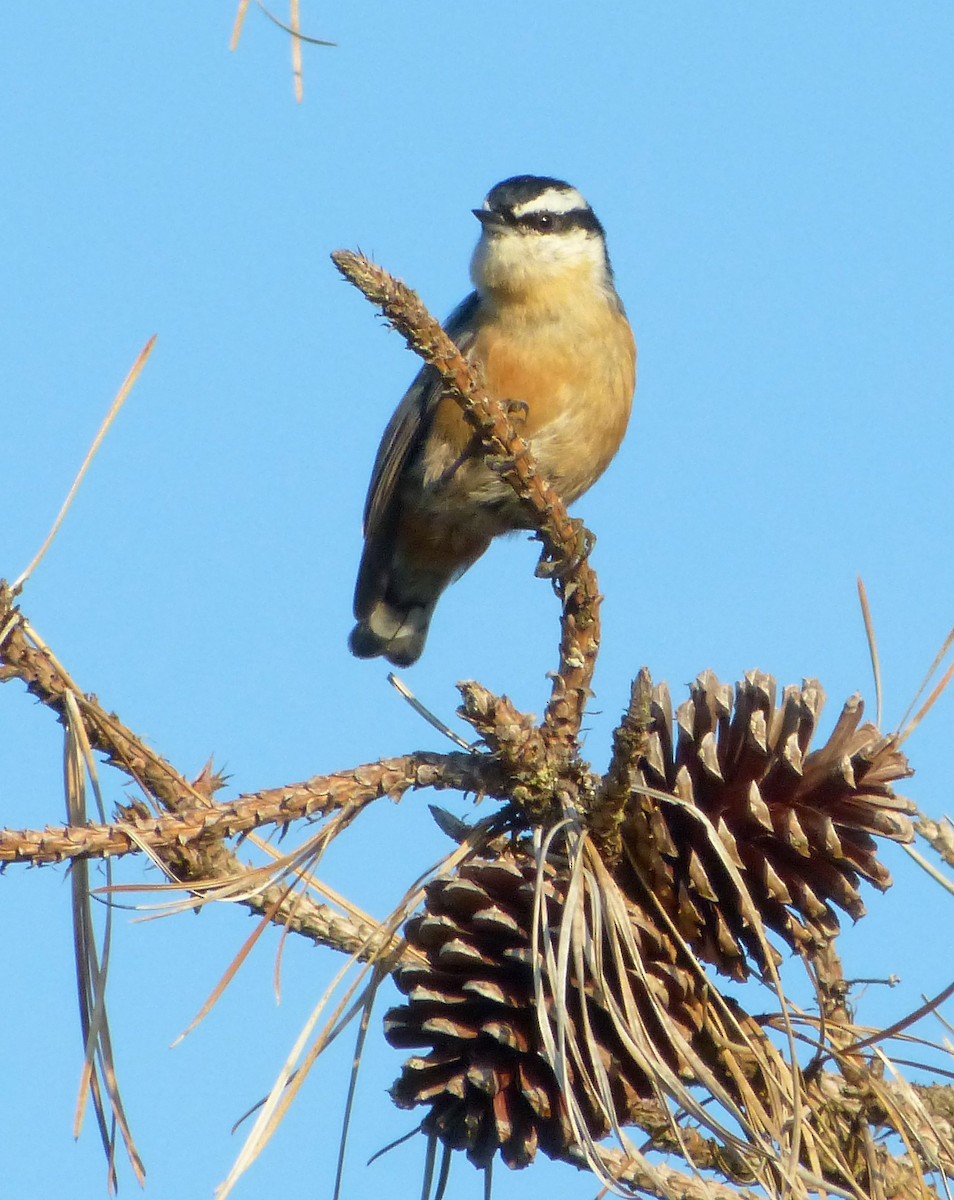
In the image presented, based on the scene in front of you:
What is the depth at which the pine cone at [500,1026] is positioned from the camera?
1730mm

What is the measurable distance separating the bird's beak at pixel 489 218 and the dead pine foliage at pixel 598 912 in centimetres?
289

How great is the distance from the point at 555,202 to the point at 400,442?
1036mm

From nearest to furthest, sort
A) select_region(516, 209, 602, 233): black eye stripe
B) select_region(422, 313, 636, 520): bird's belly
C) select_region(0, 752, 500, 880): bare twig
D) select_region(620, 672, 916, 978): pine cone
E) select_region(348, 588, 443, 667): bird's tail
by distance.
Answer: select_region(0, 752, 500, 880): bare twig
select_region(620, 672, 916, 978): pine cone
select_region(422, 313, 636, 520): bird's belly
select_region(516, 209, 602, 233): black eye stripe
select_region(348, 588, 443, 667): bird's tail

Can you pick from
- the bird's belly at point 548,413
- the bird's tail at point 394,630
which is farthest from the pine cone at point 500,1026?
the bird's tail at point 394,630

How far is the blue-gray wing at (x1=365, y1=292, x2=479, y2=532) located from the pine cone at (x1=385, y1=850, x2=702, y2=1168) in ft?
9.63

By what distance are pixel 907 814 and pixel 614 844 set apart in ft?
1.24

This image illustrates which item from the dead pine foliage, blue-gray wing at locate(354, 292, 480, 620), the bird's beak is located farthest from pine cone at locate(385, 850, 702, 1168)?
the bird's beak

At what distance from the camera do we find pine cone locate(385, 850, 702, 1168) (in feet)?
5.68

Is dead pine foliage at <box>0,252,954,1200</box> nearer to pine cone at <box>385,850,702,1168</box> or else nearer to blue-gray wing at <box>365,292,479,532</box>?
pine cone at <box>385,850,702,1168</box>

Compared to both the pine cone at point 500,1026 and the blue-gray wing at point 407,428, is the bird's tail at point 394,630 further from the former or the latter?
the pine cone at point 500,1026

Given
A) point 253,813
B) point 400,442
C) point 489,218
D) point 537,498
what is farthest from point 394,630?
point 253,813

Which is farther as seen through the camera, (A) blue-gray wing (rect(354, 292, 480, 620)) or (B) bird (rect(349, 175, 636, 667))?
(A) blue-gray wing (rect(354, 292, 480, 620))

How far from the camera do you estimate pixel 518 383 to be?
4.43 meters

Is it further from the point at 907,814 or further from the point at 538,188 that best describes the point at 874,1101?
the point at 538,188
